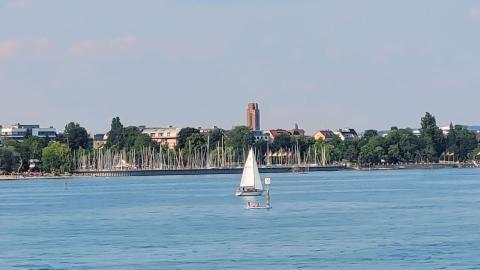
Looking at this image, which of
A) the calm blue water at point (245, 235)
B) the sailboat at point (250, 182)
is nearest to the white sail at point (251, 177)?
the sailboat at point (250, 182)

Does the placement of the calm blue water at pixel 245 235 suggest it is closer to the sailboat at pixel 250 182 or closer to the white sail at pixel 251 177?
the sailboat at pixel 250 182

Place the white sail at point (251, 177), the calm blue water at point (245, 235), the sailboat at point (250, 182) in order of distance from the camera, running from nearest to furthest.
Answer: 1. the calm blue water at point (245, 235)
2. the sailboat at point (250, 182)
3. the white sail at point (251, 177)

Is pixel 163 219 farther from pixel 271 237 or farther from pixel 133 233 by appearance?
pixel 271 237

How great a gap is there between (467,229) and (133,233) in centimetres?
1682

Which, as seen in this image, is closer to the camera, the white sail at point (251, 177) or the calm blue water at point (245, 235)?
the calm blue water at point (245, 235)

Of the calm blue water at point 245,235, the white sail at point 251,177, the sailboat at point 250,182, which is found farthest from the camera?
the white sail at point 251,177

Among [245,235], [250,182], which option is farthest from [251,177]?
[245,235]

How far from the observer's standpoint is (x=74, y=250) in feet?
197

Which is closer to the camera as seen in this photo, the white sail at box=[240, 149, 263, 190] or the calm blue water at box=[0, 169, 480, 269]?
the calm blue water at box=[0, 169, 480, 269]

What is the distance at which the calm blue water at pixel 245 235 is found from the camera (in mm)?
54312

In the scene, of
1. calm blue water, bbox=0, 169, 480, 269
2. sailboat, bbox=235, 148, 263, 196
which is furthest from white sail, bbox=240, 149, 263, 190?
calm blue water, bbox=0, 169, 480, 269

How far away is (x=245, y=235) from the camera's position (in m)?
66.1

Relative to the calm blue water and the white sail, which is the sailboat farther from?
the calm blue water

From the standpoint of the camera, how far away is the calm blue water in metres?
54.3
